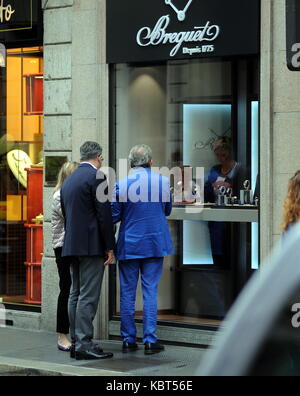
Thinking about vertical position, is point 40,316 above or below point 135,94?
below

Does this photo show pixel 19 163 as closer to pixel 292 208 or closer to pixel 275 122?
pixel 275 122

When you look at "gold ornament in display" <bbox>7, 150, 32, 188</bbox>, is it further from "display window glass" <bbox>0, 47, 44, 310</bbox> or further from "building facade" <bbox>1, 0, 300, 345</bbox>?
"building facade" <bbox>1, 0, 300, 345</bbox>

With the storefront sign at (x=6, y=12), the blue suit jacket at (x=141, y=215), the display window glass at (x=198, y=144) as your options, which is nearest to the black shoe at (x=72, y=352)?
the blue suit jacket at (x=141, y=215)

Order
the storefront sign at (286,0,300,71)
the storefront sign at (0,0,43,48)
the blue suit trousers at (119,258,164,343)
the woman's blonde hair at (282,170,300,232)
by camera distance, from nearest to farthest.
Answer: the woman's blonde hair at (282,170,300,232), the storefront sign at (286,0,300,71), the blue suit trousers at (119,258,164,343), the storefront sign at (0,0,43,48)

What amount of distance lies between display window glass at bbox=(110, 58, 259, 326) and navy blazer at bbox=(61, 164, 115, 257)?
1.70 meters

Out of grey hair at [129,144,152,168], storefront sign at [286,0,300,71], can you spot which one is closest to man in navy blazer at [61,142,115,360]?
grey hair at [129,144,152,168]

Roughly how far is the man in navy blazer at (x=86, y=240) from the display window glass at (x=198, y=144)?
1.48 m

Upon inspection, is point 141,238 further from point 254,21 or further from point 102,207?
point 254,21

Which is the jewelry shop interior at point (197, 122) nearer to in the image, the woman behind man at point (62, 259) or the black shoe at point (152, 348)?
the black shoe at point (152, 348)

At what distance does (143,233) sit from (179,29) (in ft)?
7.73

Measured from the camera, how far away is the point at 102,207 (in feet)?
29.1

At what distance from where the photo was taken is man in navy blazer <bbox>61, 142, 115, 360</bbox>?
8.88 metres

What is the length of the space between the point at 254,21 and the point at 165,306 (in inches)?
127
